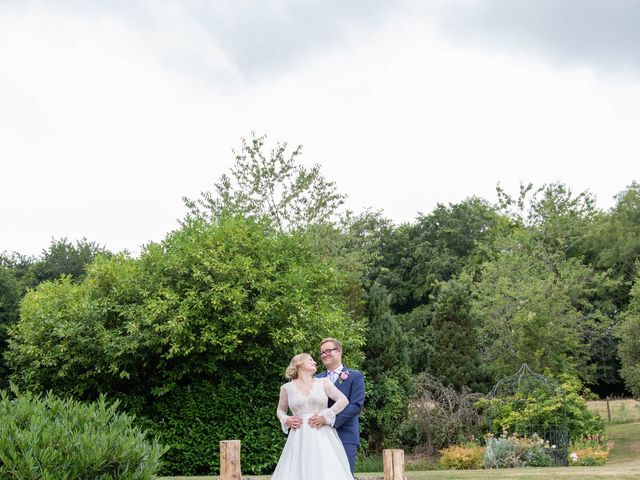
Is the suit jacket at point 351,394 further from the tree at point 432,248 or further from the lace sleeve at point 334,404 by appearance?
the tree at point 432,248

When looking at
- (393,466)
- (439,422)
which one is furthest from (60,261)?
(393,466)

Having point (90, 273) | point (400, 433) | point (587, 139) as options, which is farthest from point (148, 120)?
point (587, 139)

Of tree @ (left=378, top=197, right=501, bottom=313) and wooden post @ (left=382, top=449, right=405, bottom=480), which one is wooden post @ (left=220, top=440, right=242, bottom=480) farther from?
tree @ (left=378, top=197, right=501, bottom=313)

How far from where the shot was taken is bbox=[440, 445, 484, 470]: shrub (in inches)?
712

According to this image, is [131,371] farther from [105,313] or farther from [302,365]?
[302,365]

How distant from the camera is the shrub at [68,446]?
20.3ft

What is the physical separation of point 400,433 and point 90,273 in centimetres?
1014

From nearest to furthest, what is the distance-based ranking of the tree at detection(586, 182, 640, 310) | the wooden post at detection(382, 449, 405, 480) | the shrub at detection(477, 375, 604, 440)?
the wooden post at detection(382, 449, 405, 480) → the shrub at detection(477, 375, 604, 440) → the tree at detection(586, 182, 640, 310)

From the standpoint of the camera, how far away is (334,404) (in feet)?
24.7

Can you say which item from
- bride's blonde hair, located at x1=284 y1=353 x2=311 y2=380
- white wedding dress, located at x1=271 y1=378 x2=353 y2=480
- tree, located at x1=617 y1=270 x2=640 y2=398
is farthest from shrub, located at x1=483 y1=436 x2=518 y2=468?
bride's blonde hair, located at x1=284 y1=353 x2=311 y2=380

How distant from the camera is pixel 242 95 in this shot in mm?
17406

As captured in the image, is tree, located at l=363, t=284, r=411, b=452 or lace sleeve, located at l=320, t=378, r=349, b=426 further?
tree, located at l=363, t=284, r=411, b=452

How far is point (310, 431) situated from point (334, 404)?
1.22ft

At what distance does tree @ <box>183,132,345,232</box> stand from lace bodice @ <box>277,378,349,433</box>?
1942 cm
